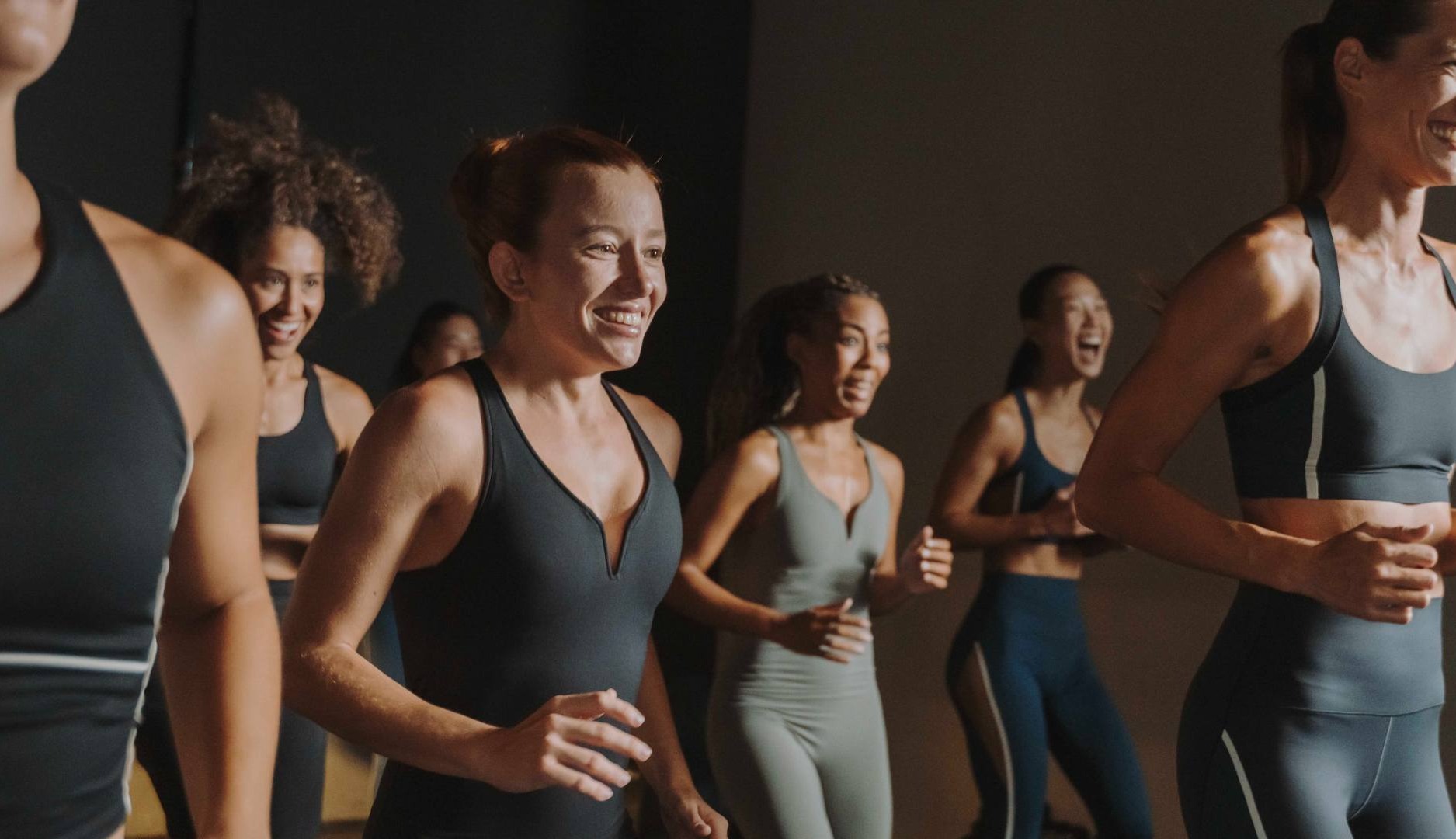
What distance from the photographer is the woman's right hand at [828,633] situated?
2.60 meters

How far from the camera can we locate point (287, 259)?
3047 millimetres

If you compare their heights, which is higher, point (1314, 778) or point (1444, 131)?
point (1444, 131)

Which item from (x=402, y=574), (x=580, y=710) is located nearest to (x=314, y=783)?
(x=402, y=574)

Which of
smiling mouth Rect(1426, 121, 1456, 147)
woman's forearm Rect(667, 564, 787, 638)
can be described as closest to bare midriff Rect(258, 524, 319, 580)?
woman's forearm Rect(667, 564, 787, 638)

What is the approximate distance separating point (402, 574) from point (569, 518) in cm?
20

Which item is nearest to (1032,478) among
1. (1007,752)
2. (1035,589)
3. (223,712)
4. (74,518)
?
(1035,589)

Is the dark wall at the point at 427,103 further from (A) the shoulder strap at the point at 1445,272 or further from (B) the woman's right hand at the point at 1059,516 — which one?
(A) the shoulder strap at the point at 1445,272

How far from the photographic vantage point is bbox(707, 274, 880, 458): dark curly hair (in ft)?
11.2

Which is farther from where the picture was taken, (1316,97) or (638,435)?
(1316,97)

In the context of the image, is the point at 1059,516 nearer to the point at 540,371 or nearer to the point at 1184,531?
the point at 1184,531

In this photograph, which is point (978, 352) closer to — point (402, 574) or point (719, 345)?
point (719, 345)

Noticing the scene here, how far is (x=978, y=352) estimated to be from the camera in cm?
501

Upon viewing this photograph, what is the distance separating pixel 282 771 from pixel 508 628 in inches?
46.6

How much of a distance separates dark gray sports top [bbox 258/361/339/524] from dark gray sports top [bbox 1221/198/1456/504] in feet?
6.40
